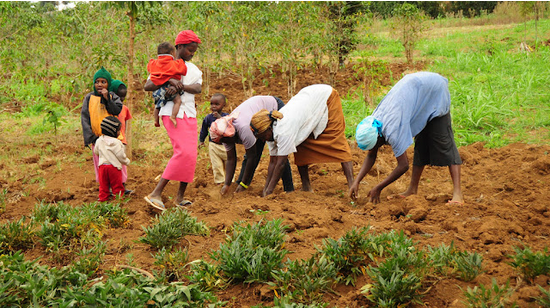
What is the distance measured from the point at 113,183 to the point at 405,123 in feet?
10.2

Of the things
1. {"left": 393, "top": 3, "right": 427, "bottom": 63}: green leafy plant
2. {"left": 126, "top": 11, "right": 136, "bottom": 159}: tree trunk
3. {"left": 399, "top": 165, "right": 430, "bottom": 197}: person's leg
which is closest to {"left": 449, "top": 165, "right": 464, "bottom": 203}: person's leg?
{"left": 399, "top": 165, "right": 430, "bottom": 197}: person's leg

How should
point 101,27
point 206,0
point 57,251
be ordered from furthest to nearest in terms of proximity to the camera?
point 101,27
point 206,0
point 57,251

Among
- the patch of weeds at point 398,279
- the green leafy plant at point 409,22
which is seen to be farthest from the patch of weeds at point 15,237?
the green leafy plant at point 409,22

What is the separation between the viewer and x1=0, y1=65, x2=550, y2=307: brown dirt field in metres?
3.08

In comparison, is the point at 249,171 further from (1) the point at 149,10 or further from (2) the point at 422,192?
(1) the point at 149,10

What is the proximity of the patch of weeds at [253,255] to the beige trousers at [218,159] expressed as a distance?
256 cm

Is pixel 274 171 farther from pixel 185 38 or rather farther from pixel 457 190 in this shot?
pixel 457 190

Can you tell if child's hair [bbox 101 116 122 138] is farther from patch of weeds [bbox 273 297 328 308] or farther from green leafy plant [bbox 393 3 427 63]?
green leafy plant [bbox 393 3 427 63]

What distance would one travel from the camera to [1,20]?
9070 mm

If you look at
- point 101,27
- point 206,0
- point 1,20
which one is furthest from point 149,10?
point 1,20

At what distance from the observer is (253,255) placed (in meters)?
3.14

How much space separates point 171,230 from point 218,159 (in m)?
2.35

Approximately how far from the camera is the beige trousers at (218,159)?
5.91 meters

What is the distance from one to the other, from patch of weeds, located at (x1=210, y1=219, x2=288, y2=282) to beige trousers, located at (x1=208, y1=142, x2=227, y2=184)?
8.41 ft
